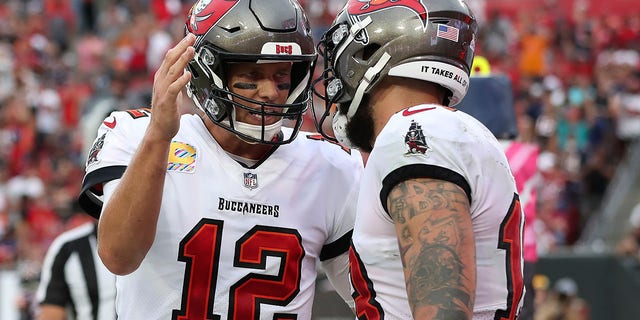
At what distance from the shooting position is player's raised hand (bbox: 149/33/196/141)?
2.87m

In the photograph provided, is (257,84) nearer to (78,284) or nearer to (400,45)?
(400,45)

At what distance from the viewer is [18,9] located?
17.7m

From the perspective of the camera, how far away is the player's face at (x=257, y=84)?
10.8ft

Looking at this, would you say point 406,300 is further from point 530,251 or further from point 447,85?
point 530,251

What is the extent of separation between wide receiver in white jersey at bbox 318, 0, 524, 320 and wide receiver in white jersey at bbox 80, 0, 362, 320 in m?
0.21

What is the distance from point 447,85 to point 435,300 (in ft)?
2.48

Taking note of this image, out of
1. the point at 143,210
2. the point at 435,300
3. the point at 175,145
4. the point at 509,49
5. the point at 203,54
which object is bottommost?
the point at 435,300

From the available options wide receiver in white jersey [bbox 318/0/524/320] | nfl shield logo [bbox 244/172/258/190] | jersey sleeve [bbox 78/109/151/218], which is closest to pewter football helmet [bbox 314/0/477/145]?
wide receiver in white jersey [bbox 318/0/524/320]

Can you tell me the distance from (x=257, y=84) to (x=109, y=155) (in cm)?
51

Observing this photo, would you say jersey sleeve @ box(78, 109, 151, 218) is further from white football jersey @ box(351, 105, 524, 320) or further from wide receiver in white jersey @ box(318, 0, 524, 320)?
white football jersey @ box(351, 105, 524, 320)

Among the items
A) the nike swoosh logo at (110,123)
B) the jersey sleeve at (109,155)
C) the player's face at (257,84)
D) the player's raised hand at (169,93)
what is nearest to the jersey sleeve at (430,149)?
the player's raised hand at (169,93)

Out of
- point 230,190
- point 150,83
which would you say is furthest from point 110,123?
point 150,83

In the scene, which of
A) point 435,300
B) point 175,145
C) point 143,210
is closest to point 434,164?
point 435,300

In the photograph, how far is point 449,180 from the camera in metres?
2.52
